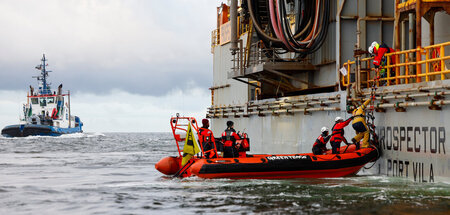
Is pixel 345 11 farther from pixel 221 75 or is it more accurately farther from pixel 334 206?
pixel 221 75

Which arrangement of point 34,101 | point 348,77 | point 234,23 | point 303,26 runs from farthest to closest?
point 34,101 → point 234,23 → point 303,26 → point 348,77

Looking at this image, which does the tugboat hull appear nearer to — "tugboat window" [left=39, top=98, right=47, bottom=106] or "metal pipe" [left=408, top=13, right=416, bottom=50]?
"tugboat window" [left=39, top=98, right=47, bottom=106]

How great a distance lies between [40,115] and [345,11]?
71.8 meters

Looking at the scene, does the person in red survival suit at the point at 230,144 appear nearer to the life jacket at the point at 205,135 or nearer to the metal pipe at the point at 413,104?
the life jacket at the point at 205,135

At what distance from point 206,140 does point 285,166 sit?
2.72m

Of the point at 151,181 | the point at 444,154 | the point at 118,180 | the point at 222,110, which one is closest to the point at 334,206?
the point at 444,154

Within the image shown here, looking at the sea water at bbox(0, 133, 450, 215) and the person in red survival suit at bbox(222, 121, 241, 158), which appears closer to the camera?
the sea water at bbox(0, 133, 450, 215)

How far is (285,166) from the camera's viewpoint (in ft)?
60.5

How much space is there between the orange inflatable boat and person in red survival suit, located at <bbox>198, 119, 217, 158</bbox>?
2.59ft

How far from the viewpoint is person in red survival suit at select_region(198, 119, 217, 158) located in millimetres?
19531

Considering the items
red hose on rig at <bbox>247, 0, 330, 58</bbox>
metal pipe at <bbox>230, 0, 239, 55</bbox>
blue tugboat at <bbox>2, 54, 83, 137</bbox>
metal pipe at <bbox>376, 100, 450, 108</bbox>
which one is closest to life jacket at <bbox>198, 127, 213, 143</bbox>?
metal pipe at <bbox>376, 100, 450, 108</bbox>

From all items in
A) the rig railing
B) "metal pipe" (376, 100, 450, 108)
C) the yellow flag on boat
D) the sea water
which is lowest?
the sea water

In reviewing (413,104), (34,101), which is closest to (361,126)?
(413,104)

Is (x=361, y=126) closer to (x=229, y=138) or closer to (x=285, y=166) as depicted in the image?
(x=285, y=166)
